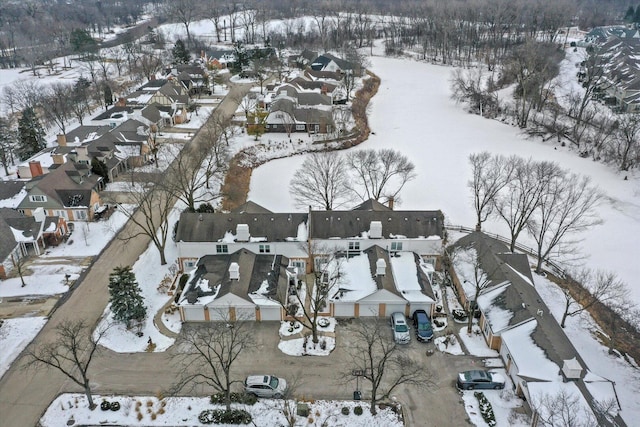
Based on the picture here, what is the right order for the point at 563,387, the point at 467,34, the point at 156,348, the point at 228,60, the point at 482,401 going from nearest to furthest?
the point at 563,387 → the point at 482,401 → the point at 156,348 → the point at 228,60 → the point at 467,34

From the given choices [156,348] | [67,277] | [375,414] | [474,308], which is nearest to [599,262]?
[474,308]

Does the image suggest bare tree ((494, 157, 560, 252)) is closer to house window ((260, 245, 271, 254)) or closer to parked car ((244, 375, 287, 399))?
house window ((260, 245, 271, 254))

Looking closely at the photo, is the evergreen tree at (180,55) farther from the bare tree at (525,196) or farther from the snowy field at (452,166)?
the bare tree at (525,196)

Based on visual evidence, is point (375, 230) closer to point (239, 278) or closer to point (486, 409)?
point (239, 278)

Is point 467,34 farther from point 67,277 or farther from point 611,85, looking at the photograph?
point 67,277

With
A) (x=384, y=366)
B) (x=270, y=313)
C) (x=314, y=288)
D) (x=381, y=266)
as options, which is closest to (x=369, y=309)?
(x=381, y=266)

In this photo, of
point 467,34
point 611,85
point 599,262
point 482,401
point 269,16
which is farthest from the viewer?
point 269,16

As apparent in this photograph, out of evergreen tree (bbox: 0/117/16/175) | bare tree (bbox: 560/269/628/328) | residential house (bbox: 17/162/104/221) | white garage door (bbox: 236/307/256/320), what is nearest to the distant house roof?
white garage door (bbox: 236/307/256/320)

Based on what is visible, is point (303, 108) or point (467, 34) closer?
point (303, 108)
